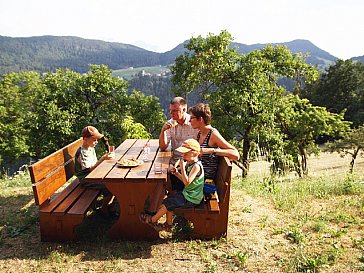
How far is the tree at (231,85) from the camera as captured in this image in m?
15.3

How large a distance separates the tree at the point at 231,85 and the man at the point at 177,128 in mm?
9800

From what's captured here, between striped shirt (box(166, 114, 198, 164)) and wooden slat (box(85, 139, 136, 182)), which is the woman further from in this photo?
wooden slat (box(85, 139, 136, 182))

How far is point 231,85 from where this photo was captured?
15430 millimetres

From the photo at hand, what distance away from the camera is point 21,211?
5.46 m

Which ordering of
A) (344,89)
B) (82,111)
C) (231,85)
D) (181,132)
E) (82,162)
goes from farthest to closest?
(344,89) < (82,111) < (231,85) < (181,132) < (82,162)

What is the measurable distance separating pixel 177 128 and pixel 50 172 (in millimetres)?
2120

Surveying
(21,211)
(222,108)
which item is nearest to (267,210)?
(21,211)

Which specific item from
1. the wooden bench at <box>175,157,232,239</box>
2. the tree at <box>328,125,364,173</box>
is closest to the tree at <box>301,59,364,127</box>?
the tree at <box>328,125,364,173</box>

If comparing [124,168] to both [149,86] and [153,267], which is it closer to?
[153,267]

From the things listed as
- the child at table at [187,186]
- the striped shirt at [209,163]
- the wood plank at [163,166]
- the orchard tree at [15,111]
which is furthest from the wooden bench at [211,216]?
the orchard tree at [15,111]

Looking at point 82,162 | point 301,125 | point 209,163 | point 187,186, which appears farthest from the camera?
point 301,125

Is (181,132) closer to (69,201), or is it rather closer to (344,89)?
(69,201)

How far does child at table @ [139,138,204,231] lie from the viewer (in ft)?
12.6

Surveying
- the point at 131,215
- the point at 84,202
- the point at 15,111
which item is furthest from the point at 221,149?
the point at 15,111
